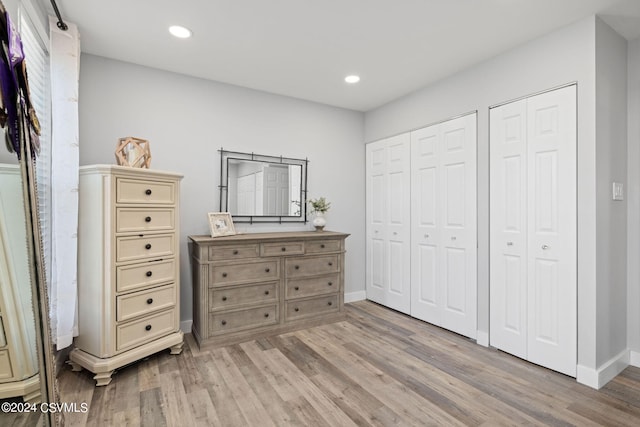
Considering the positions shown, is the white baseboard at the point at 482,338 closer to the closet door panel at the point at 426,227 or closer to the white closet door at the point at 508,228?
the white closet door at the point at 508,228

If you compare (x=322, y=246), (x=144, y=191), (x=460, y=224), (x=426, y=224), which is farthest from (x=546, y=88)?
(x=144, y=191)

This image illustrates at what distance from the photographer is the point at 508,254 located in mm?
2686

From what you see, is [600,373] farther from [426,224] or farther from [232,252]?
[232,252]

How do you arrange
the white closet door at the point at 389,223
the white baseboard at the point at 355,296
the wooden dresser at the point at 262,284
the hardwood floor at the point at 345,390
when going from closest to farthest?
1. the hardwood floor at the point at 345,390
2. the wooden dresser at the point at 262,284
3. the white closet door at the point at 389,223
4. the white baseboard at the point at 355,296

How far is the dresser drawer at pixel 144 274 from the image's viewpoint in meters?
2.29

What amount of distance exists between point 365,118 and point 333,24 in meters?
2.10

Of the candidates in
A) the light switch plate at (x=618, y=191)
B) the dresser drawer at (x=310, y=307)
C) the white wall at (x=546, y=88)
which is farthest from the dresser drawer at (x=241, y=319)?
the light switch plate at (x=618, y=191)

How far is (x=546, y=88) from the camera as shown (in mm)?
2416

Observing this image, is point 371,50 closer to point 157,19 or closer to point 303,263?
point 157,19

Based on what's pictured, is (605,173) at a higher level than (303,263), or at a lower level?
higher

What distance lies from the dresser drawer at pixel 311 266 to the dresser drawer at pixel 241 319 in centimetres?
39

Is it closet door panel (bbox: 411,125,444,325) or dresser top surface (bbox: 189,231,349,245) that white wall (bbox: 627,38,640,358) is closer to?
closet door panel (bbox: 411,125,444,325)

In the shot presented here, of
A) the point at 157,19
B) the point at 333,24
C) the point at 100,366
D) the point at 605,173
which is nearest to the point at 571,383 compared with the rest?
the point at 605,173

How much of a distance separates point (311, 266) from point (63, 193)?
2144 millimetres
